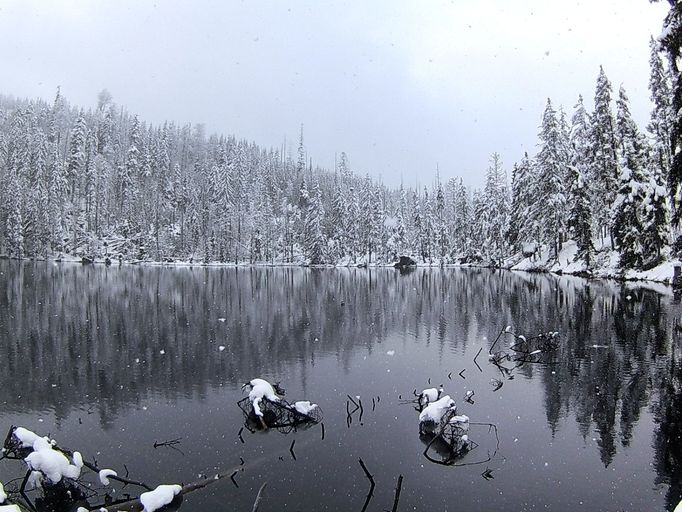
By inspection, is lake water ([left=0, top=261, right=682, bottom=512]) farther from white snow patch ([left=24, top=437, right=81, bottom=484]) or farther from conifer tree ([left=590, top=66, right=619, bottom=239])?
conifer tree ([left=590, top=66, right=619, bottom=239])

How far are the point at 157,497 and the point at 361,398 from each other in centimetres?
792

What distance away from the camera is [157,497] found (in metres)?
8.59

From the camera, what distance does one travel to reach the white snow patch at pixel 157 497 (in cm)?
840

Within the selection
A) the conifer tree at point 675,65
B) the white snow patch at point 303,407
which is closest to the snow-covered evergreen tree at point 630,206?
the conifer tree at point 675,65

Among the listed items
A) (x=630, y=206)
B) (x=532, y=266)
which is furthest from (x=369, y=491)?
(x=532, y=266)

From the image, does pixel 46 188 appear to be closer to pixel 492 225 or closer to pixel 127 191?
pixel 127 191

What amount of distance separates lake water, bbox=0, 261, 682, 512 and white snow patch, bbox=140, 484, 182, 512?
2.18 feet

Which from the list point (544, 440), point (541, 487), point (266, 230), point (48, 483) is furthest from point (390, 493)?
point (266, 230)

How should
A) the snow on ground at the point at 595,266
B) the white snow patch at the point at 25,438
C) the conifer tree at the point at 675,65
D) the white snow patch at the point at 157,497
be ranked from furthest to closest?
the snow on ground at the point at 595,266 → the conifer tree at the point at 675,65 → the white snow patch at the point at 25,438 → the white snow patch at the point at 157,497

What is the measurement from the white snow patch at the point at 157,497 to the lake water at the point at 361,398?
2.18ft

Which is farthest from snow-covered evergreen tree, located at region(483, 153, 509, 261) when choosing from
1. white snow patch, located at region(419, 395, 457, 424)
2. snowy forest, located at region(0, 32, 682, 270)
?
white snow patch, located at region(419, 395, 457, 424)

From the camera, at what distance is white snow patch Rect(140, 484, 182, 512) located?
27.6 ft

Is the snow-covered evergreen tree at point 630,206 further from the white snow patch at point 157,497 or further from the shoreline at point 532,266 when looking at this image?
the white snow patch at point 157,497

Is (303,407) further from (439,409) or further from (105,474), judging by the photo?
(105,474)
